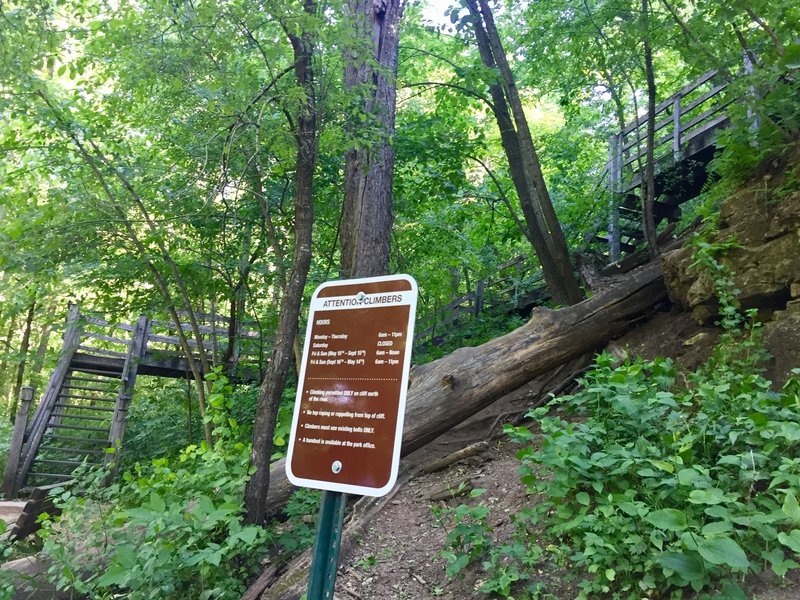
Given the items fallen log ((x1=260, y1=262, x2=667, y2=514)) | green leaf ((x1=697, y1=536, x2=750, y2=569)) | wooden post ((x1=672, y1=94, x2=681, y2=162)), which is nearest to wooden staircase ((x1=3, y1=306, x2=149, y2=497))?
fallen log ((x1=260, y1=262, x2=667, y2=514))

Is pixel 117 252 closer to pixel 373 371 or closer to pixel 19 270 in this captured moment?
pixel 19 270

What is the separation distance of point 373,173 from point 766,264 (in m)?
3.65

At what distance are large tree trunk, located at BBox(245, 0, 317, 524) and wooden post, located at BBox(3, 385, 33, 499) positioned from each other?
7.43m

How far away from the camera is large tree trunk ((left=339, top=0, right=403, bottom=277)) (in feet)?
16.6

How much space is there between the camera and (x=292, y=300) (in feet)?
12.4

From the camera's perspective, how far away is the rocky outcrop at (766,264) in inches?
155

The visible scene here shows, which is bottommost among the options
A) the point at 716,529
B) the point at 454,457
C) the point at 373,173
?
the point at 454,457

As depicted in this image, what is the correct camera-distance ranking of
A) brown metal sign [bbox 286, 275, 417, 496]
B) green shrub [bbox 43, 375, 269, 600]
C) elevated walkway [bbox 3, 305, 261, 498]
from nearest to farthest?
brown metal sign [bbox 286, 275, 417, 496], green shrub [bbox 43, 375, 269, 600], elevated walkway [bbox 3, 305, 261, 498]

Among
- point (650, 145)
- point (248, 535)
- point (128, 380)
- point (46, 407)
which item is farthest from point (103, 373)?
point (650, 145)

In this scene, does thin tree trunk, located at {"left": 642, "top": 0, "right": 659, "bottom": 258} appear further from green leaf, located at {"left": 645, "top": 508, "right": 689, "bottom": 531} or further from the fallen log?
green leaf, located at {"left": 645, "top": 508, "right": 689, "bottom": 531}

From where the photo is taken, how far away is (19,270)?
5.12 metres

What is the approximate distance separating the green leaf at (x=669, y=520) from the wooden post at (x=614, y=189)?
23.3 ft

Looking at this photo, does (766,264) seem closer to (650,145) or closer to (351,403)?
(650,145)

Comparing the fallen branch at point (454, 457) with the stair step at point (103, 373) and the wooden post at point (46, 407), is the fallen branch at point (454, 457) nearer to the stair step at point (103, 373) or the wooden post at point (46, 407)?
the wooden post at point (46, 407)
